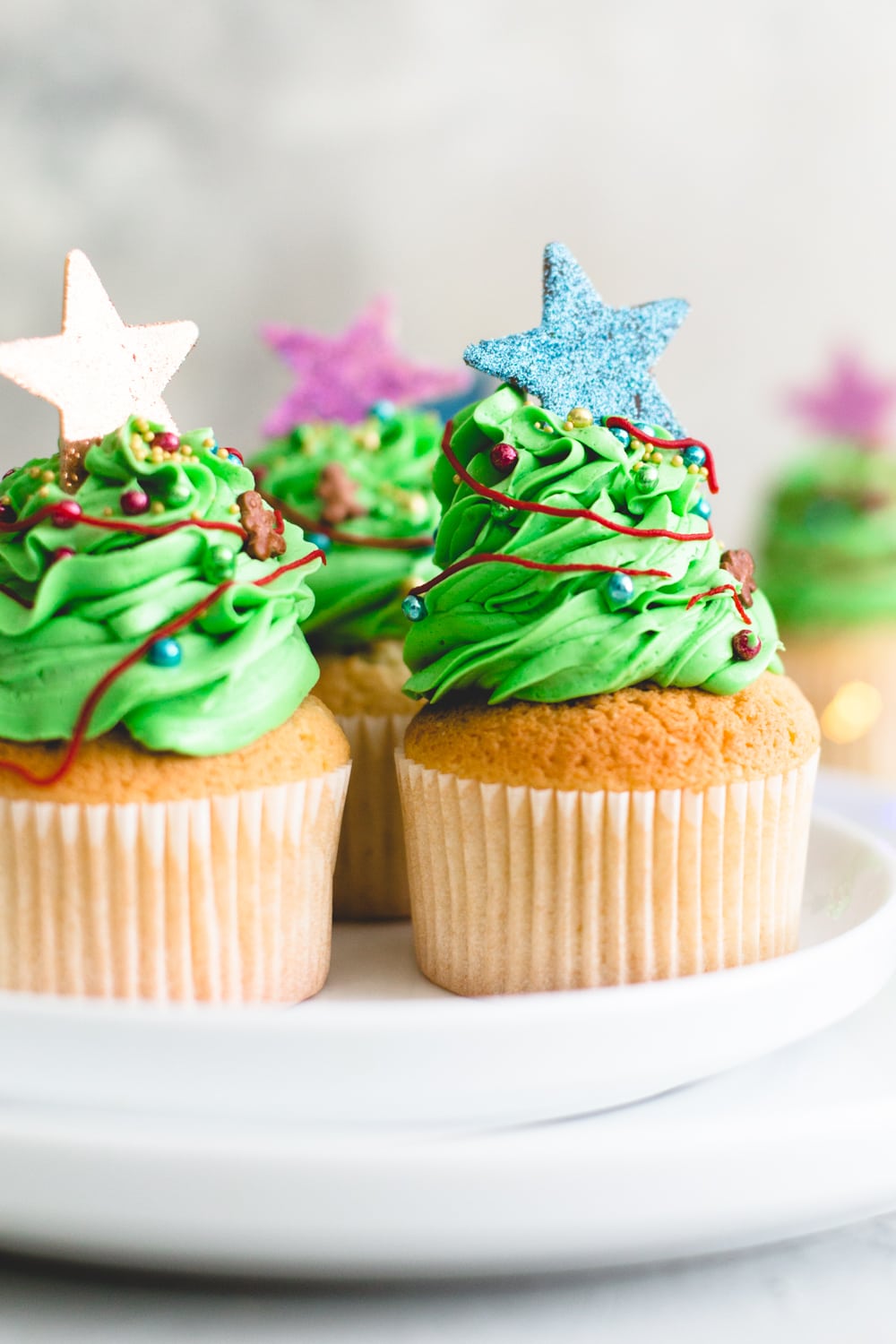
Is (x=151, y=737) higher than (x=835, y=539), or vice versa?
(x=151, y=737)

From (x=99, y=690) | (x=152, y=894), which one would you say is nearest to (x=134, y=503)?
(x=99, y=690)

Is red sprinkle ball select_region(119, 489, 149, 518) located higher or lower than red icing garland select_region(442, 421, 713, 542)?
Answer: higher

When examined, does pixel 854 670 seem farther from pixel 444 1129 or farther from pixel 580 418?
pixel 444 1129

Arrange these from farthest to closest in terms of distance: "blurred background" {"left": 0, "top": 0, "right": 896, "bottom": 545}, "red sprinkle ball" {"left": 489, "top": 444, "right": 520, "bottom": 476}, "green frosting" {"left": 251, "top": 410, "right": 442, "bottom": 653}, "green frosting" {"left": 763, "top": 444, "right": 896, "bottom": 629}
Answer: "blurred background" {"left": 0, "top": 0, "right": 896, "bottom": 545} → "green frosting" {"left": 763, "top": 444, "right": 896, "bottom": 629} → "green frosting" {"left": 251, "top": 410, "right": 442, "bottom": 653} → "red sprinkle ball" {"left": 489, "top": 444, "right": 520, "bottom": 476}

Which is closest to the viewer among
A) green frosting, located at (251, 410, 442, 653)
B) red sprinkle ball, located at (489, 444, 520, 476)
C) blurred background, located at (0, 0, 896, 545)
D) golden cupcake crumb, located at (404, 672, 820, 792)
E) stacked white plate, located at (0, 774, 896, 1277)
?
stacked white plate, located at (0, 774, 896, 1277)

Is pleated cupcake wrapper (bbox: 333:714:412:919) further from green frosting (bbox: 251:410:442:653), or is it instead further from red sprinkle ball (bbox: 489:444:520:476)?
red sprinkle ball (bbox: 489:444:520:476)

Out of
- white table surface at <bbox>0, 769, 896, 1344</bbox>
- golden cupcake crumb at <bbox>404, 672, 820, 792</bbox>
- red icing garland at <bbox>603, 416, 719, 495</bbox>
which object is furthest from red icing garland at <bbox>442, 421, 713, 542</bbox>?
white table surface at <bbox>0, 769, 896, 1344</bbox>
